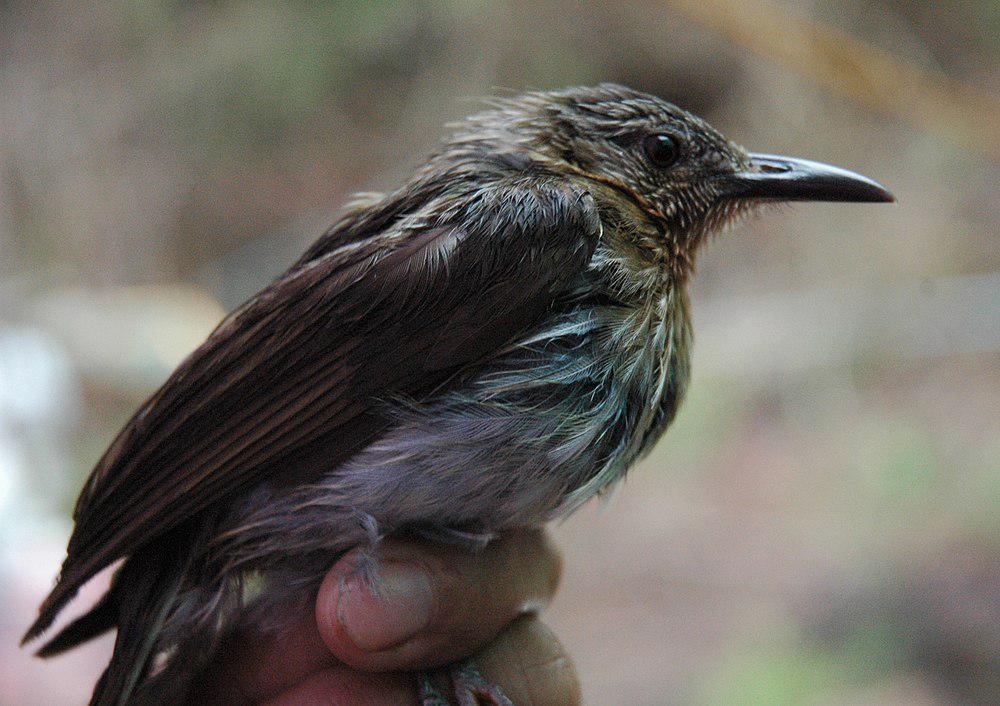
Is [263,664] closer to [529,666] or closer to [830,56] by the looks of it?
[529,666]

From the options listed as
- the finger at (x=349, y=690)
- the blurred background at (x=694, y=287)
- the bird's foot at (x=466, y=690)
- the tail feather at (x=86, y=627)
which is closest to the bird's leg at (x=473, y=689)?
the bird's foot at (x=466, y=690)

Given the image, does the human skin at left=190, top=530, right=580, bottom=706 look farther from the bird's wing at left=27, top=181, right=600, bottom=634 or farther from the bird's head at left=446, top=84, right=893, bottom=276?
the bird's head at left=446, top=84, right=893, bottom=276

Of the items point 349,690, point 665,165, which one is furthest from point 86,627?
point 665,165

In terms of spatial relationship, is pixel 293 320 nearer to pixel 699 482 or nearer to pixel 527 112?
pixel 527 112

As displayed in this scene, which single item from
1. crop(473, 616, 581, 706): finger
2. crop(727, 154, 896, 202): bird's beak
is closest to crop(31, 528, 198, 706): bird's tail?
crop(473, 616, 581, 706): finger

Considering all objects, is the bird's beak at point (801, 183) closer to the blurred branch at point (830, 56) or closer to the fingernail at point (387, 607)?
the fingernail at point (387, 607)

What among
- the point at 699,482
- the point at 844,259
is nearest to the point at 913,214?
the point at 844,259
